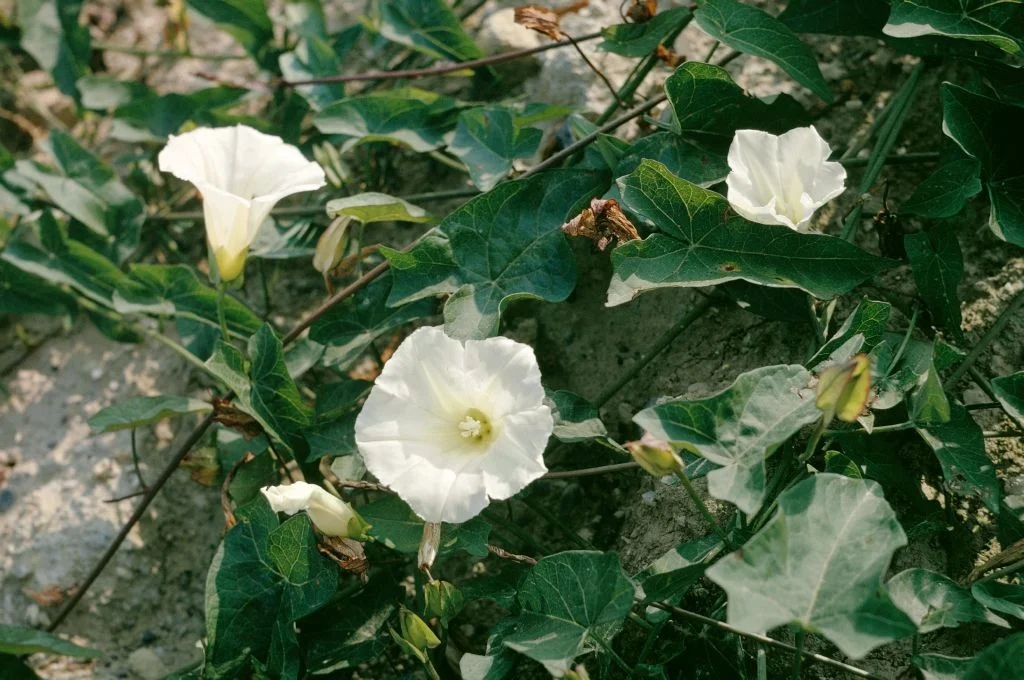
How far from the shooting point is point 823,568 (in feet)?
3.82

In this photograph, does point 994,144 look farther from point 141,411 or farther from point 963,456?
point 141,411

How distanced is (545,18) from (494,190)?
0.44 meters

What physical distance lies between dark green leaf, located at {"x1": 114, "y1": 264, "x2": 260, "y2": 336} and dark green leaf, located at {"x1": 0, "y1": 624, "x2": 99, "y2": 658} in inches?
26.0

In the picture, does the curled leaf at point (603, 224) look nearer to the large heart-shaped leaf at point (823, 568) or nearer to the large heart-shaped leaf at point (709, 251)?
the large heart-shaped leaf at point (709, 251)

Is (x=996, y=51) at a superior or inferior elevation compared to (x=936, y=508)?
superior

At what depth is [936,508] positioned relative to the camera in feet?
4.83

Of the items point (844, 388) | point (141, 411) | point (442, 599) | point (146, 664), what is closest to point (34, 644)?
point (146, 664)

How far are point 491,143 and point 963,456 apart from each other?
1.06m

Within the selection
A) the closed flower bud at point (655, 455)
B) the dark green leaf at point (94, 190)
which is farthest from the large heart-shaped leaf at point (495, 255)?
the dark green leaf at point (94, 190)

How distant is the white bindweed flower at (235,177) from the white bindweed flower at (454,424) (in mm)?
411

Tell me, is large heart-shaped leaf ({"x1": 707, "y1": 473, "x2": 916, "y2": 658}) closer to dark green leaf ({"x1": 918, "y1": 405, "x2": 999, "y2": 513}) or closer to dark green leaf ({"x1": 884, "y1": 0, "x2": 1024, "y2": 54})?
dark green leaf ({"x1": 918, "y1": 405, "x2": 999, "y2": 513})

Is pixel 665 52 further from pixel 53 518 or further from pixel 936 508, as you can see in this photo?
pixel 53 518

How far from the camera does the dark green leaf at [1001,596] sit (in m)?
1.29

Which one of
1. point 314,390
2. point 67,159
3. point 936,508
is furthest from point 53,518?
point 936,508
